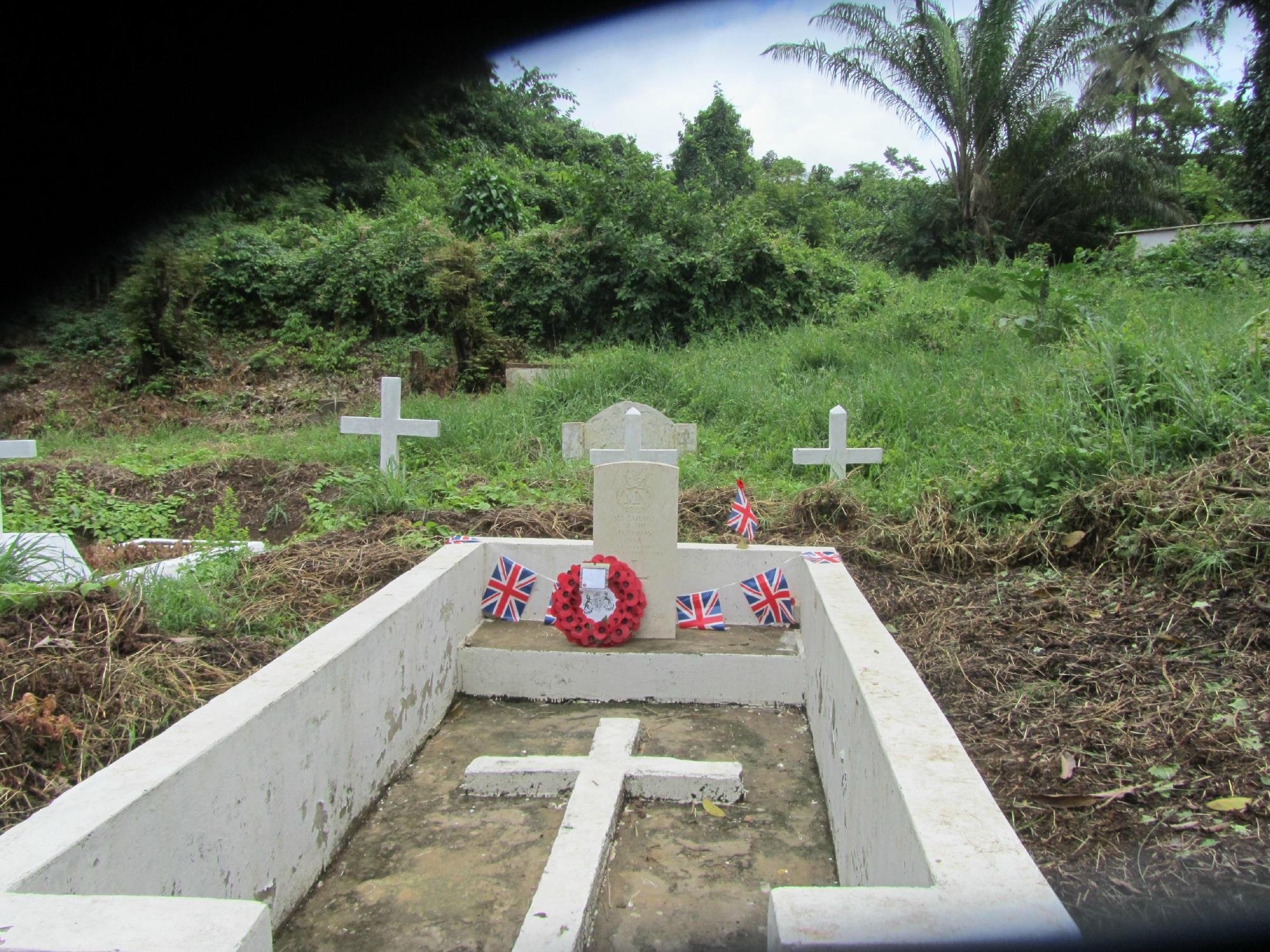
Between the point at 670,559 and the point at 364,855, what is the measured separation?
1950mm

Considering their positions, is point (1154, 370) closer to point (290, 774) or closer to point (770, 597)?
point (770, 597)

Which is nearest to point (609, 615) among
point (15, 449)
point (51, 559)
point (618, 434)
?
point (51, 559)

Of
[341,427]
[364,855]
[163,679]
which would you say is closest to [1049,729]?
[364,855]

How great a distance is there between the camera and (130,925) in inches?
49.1

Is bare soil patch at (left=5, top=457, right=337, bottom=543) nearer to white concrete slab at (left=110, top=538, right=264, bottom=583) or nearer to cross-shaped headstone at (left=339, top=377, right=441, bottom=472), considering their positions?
cross-shaped headstone at (left=339, top=377, right=441, bottom=472)

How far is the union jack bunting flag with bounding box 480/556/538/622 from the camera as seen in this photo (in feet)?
13.9

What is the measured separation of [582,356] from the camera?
10945 mm

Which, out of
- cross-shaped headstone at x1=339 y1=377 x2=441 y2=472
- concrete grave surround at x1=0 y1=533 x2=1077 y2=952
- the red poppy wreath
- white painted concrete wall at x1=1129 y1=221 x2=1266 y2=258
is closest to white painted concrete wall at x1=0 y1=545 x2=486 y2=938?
concrete grave surround at x1=0 y1=533 x2=1077 y2=952

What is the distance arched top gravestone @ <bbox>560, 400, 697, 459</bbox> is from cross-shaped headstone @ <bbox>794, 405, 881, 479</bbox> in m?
1.21

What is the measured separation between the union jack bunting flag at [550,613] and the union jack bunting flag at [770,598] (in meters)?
0.94

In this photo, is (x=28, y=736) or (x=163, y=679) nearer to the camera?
(x=28, y=736)

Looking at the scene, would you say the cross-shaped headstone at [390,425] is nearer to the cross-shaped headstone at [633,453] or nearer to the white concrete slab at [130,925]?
the cross-shaped headstone at [633,453]

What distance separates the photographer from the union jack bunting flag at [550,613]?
12.9ft

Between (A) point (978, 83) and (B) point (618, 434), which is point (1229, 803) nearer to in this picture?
(B) point (618, 434)
